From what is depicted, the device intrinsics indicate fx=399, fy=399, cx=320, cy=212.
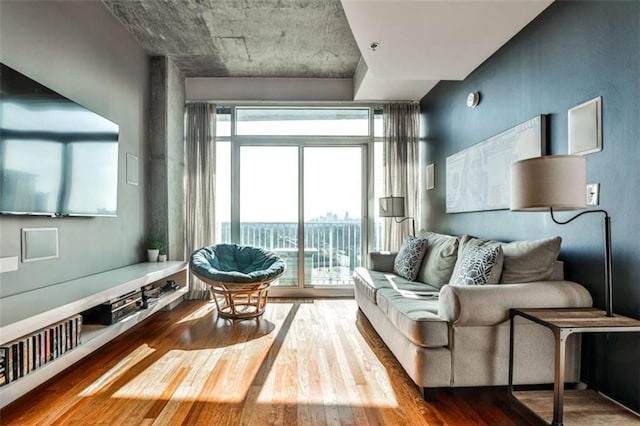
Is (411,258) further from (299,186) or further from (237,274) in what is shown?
(299,186)

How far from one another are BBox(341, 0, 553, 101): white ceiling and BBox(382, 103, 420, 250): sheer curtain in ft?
5.18

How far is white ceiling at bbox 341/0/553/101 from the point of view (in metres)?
2.59

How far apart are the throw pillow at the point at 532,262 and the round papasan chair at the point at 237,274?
2.34 metres

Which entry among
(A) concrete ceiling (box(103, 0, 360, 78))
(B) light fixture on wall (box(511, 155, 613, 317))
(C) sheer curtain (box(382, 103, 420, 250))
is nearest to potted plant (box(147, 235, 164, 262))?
(A) concrete ceiling (box(103, 0, 360, 78))

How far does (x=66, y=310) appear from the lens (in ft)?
7.59

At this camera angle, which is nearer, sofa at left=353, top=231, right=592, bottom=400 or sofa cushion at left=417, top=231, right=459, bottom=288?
sofa at left=353, top=231, right=592, bottom=400

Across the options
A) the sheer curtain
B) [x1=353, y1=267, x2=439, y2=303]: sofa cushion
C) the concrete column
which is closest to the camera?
[x1=353, y1=267, x2=439, y2=303]: sofa cushion

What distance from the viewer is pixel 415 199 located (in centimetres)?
550

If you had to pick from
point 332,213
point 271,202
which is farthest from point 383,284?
point 271,202

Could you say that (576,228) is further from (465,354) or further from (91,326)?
(91,326)

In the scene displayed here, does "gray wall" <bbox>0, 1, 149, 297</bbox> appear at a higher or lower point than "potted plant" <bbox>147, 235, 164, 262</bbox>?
higher

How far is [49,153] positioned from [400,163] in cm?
405

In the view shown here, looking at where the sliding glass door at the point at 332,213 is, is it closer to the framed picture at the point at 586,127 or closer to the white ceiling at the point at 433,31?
the white ceiling at the point at 433,31

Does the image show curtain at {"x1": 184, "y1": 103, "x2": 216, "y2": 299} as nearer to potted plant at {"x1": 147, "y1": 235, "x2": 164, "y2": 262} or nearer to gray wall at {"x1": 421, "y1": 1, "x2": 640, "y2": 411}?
potted plant at {"x1": 147, "y1": 235, "x2": 164, "y2": 262}
